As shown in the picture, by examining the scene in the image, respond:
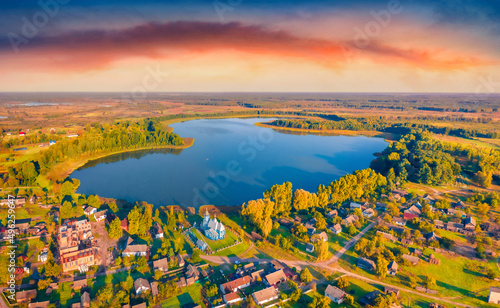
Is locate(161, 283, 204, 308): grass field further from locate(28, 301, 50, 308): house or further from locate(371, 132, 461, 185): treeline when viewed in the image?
locate(371, 132, 461, 185): treeline

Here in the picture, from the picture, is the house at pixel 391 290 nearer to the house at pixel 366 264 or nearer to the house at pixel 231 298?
the house at pixel 366 264

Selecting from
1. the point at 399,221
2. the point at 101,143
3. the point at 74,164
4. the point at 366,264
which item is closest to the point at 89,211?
the point at 74,164

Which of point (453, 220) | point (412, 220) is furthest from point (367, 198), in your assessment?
point (453, 220)

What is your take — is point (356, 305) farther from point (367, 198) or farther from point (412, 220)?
point (367, 198)

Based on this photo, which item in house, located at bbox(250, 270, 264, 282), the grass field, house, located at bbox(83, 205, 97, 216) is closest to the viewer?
the grass field

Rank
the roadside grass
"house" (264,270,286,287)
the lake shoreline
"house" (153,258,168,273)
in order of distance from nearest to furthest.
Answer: the roadside grass
"house" (264,270,286,287)
"house" (153,258,168,273)
the lake shoreline

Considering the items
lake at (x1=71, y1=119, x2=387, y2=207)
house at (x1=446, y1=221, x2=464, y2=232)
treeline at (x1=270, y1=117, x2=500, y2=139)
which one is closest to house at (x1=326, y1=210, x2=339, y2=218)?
lake at (x1=71, y1=119, x2=387, y2=207)

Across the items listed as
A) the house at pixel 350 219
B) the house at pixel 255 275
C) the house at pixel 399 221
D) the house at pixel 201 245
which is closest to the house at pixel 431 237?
the house at pixel 399 221

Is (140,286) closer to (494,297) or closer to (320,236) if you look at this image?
(320,236)

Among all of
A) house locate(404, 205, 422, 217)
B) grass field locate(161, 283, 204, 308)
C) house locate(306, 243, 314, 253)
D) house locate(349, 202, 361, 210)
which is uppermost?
house locate(404, 205, 422, 217)
